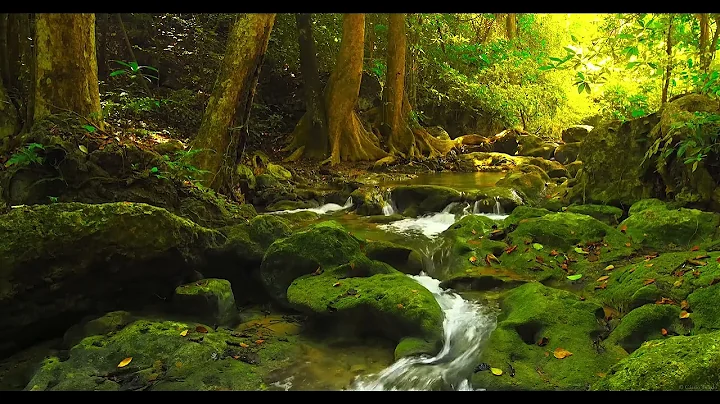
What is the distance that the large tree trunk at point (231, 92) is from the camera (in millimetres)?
7465

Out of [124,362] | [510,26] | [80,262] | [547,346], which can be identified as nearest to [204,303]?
[124,362]

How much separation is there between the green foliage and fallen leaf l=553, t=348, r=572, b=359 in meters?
5.30

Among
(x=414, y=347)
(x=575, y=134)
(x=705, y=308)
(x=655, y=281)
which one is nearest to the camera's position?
(x=705, y=308)

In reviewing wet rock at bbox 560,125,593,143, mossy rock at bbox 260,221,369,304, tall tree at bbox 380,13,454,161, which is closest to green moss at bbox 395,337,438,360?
mossy rock at bbox 260,221,369,304

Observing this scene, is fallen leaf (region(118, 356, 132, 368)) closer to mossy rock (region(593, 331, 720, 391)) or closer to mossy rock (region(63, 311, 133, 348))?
mossy rock (region(63, 311, 133, 348))

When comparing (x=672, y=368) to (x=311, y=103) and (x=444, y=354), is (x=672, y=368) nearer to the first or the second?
(x=444, y=354)

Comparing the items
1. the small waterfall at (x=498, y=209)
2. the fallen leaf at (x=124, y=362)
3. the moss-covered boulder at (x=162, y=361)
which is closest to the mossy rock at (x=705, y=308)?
the moss-covered boulder at (x=162, y=361)

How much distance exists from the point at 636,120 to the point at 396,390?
273 inches

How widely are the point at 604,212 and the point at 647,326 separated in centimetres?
417

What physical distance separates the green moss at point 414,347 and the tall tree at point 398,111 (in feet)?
40.6

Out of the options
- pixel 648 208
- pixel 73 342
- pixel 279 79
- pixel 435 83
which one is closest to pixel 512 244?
pixel 648 208

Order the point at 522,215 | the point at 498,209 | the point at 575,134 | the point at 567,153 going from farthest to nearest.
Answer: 1. the point at 575,134
2. the point at 567,153
3. the point at 498,209
4. the point at 522,215

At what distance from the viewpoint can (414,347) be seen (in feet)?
13.6

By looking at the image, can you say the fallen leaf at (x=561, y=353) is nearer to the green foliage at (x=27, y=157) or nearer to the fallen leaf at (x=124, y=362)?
the fallen leaf at (x=124, y=362)
